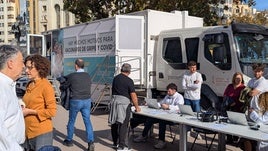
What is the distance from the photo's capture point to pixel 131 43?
37.2 feet

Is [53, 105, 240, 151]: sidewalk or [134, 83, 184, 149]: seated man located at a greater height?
[134, 83, 184, 149]: seated man

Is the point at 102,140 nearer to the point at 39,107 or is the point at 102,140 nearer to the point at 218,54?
the point at 218,54

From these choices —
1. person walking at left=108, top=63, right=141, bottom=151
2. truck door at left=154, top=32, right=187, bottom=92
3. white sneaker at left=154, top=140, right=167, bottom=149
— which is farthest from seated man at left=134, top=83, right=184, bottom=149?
truck door at left=154, top=32, right=187, bottom=92

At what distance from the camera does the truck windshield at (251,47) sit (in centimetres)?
914

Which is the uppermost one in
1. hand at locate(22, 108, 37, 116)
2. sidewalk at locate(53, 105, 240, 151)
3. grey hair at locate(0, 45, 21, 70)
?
grey hair at locate(0, 45, 21, 70)

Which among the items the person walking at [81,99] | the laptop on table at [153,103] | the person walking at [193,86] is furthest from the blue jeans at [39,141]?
the person walking at [193,86]

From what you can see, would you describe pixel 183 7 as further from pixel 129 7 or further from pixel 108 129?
pixel 108 129

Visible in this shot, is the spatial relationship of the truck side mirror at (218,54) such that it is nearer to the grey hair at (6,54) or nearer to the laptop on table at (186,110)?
the laptop on table at (186,110)

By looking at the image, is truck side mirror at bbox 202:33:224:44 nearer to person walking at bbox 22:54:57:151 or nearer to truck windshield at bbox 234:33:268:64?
truck windshield at bbox 234:33:268:64

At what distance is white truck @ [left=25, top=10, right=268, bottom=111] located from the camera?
9258mm

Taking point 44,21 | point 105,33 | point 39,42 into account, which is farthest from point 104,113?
point 44,21

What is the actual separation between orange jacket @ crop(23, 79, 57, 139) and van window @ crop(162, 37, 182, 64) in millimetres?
6619

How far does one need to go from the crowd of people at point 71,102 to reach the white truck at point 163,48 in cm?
125

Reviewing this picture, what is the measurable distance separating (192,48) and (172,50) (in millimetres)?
768
